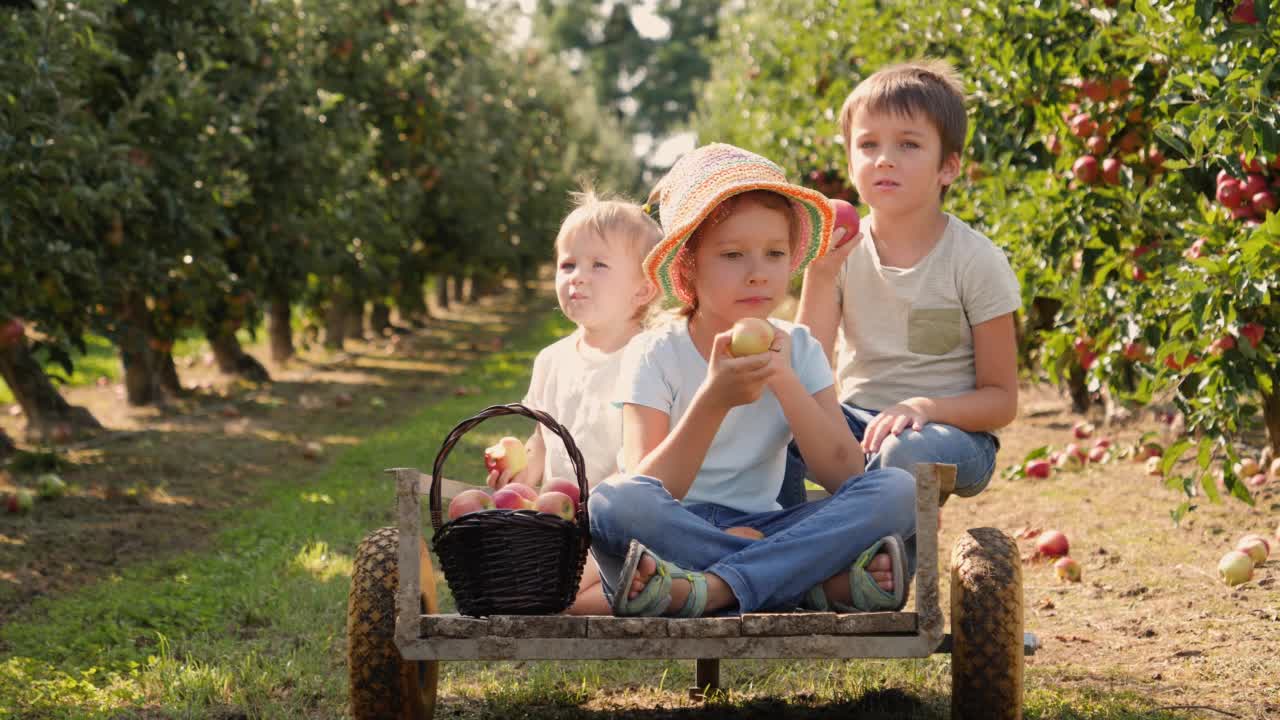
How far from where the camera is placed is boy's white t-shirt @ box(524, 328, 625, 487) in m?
3.93

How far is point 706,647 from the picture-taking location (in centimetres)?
276

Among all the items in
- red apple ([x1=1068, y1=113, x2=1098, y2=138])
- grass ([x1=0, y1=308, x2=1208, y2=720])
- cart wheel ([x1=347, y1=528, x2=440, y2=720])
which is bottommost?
grass ([x1=0, y1=308, x2=1208, y2=720])

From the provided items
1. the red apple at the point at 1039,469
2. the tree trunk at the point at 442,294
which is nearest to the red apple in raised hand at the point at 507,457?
the red apple at the point at 1039,469

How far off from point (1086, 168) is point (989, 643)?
3.72 metres

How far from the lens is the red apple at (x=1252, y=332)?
16.4ft

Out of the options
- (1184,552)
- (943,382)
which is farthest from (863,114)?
(1184,552)

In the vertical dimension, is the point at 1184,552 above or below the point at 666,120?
below

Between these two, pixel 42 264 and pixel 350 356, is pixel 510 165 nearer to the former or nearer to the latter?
pixel 350 356

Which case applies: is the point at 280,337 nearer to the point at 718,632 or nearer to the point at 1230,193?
the point at 1230,193

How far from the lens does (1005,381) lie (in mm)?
3795

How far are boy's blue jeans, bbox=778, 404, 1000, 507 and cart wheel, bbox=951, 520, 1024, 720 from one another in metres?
0.53

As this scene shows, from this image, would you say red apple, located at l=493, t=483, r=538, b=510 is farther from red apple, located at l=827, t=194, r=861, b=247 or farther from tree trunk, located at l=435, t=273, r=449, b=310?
tree trunk, located at l=435, t=273, r=449, b=310

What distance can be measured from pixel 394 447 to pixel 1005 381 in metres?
6.31

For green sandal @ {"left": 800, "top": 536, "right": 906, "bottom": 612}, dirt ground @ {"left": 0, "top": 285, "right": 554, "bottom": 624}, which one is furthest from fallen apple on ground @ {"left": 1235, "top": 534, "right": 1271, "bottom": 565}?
dirt ground @ {"left": 0, "top": 285, "right": 554, "bottom": 624}
